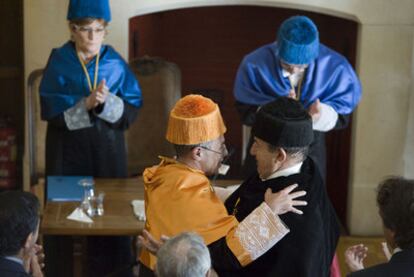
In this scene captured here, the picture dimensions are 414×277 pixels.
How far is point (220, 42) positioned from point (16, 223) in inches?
149

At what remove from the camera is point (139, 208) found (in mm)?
4078

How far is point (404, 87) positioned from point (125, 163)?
1.96 m

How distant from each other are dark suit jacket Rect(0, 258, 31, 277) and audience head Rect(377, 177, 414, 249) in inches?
46.8

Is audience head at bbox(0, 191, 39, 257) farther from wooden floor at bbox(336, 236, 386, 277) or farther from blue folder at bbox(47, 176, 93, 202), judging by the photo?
wooden floor at bbox(336, 236, 386, 277)

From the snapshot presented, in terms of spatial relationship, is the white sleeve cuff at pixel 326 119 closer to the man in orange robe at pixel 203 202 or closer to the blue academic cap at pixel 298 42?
the blue academic cap at pixel 298 42

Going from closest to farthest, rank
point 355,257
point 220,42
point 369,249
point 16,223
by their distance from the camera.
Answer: point 16,223 → point 355,257 → point 369,249 → point 220,42

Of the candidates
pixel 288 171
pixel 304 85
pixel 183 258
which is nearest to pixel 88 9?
pixel 304 85

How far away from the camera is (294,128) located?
2.88 metres

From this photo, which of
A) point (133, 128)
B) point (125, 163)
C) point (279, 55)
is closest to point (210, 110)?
point (279, 55)

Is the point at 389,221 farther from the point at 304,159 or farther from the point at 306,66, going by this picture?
the point at 306,66

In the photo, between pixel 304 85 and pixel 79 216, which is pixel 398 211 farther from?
pixel 304 85

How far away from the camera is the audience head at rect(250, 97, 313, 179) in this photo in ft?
9.44

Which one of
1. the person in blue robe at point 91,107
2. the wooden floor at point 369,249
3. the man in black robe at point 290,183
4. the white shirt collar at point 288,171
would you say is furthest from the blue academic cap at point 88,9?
the wooden floor at point 369,249

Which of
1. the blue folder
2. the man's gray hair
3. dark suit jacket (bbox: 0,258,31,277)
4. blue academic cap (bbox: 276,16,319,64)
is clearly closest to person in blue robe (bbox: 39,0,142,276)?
the blue folder
